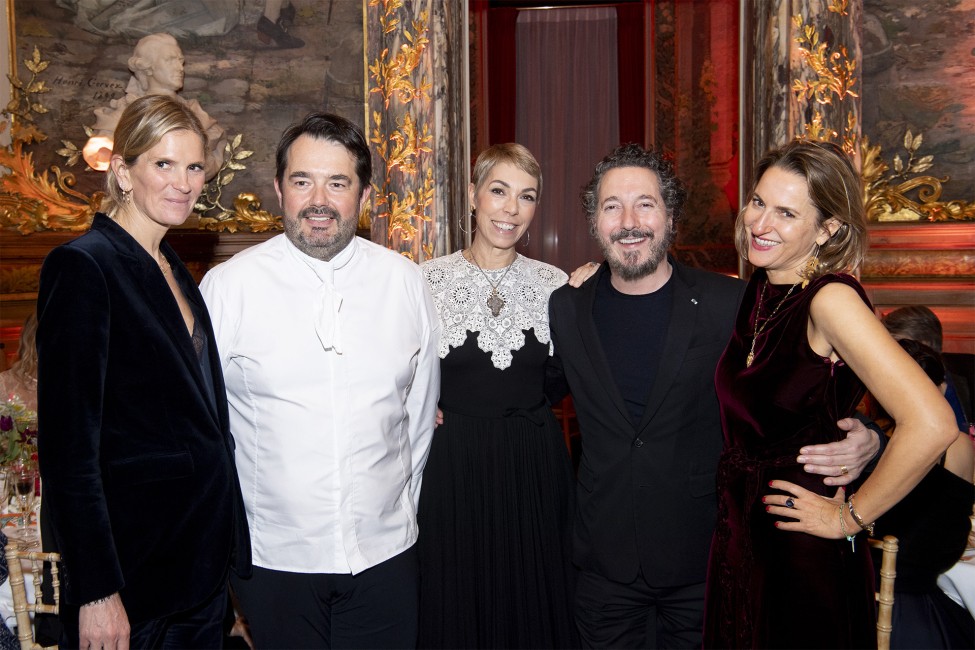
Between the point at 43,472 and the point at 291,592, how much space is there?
2.10ft

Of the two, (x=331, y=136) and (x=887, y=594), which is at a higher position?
(x=331, y=136)

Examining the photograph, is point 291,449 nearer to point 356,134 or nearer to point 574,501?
point 356,134

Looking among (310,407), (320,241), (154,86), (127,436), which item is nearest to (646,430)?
(310,407)

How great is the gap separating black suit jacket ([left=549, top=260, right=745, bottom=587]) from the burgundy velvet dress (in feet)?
0.41

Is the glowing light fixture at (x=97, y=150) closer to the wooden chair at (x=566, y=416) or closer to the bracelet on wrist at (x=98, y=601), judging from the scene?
the wooden chair at (x=566, y=416)

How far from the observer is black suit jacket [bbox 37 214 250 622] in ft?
4.65

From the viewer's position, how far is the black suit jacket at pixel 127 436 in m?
1.42

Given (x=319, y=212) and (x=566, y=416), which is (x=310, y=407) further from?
(x=566, y=416)

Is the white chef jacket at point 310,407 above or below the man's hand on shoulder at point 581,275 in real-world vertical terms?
below

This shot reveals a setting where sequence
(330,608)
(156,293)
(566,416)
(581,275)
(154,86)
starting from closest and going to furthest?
1. (156,293)
2. (330,608)
3. (581,275)
4. (154,86)
5. (566,416)

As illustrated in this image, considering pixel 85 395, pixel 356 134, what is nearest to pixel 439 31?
pixel 356 134

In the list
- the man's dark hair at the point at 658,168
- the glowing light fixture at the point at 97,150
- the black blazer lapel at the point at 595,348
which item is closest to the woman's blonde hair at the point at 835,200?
the man's dark hair at the point at 658,168

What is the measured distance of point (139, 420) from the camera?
1509mm

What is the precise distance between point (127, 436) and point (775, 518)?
4.69 ft
